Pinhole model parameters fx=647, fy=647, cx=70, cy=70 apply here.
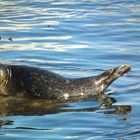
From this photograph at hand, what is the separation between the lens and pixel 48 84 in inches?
370

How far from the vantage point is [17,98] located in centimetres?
938

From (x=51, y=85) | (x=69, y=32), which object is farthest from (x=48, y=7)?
(x=51, y=85)

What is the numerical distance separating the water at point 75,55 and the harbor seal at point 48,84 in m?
0.23

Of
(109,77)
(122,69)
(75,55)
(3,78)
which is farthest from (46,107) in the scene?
(75,55)

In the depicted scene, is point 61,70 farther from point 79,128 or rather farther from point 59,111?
point 79,128

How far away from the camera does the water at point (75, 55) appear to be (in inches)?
303

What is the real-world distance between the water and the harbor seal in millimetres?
234

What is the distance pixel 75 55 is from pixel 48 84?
291 centimetres

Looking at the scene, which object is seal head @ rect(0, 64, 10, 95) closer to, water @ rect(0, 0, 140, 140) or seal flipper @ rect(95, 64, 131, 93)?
water @ rect(0, 0, 140, 140)

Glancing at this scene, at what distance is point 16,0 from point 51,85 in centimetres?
1169

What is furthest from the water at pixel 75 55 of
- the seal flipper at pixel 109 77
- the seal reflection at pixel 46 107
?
the seal flipper at pixel 109 77

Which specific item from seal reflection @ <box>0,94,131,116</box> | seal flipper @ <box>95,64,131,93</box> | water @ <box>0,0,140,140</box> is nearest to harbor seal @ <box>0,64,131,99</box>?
seal flipper @ <box>95,64,131,93</box>

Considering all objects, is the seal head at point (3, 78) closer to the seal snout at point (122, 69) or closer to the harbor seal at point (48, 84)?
the harbor seal at point (48, 84)

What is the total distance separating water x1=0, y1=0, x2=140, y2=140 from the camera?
7691mm
